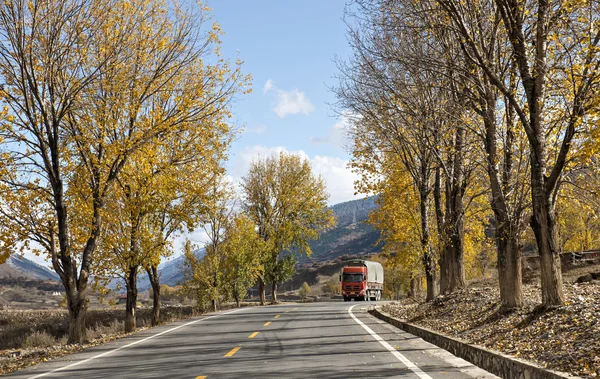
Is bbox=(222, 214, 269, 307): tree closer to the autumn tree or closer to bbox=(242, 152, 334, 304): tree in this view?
bbox=(242, 152, 334, 304): tree

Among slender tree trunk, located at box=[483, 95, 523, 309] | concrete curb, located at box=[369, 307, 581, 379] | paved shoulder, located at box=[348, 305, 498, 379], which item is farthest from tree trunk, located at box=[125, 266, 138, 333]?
slender tree trunk, located at box=[483, 95, 523, 309]

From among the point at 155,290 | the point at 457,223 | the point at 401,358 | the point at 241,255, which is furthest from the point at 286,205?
the point at 401,358

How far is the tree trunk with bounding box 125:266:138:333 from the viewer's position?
1049 inches

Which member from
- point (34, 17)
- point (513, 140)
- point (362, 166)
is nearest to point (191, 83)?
point (34, 17)

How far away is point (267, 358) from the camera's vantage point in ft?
38.7

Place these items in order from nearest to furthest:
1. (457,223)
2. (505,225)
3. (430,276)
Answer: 1. (505,225)
2. (457,223)
3. (430,276)

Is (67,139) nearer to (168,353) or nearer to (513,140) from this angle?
(168,353)

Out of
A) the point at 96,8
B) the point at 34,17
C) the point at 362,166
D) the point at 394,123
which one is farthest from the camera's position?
the point at 362,166

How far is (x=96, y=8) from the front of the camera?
19156 millimetres

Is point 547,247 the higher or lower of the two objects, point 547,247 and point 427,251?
the lower

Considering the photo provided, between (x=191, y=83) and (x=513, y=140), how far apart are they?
12.6 metres

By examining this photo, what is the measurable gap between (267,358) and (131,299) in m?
17.6

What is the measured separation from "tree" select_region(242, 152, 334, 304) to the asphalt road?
35.9 metres

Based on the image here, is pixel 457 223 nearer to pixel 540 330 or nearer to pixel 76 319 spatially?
pixel 540 330
